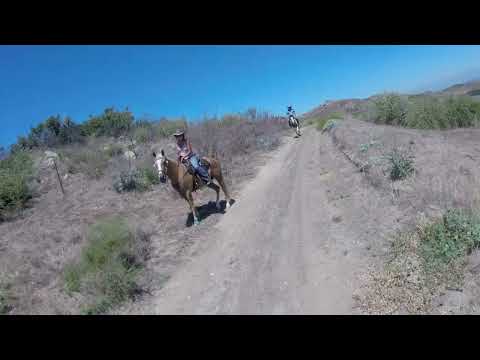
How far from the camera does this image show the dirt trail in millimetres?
4137

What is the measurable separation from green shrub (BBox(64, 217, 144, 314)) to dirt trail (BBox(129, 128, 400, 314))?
0.52 metres

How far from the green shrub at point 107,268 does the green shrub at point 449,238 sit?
4.93 metres

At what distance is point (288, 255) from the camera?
5.30 metres

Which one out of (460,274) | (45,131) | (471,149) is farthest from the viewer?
(45,131)

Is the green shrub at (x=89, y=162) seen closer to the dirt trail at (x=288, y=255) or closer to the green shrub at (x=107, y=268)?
the green shrub at (x=107, y=268)

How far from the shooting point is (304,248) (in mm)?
5438

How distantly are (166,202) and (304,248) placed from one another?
6138 mm

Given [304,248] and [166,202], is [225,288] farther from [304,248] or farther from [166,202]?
[166,202]

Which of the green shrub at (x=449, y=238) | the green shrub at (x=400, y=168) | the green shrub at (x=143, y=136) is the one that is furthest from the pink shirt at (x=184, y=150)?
the green shrub at (x=143, y=136)

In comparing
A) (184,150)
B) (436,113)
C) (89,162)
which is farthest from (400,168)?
(89,162)

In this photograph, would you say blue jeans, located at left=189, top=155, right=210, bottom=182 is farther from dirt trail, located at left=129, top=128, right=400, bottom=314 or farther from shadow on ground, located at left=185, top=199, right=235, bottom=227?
dirt trail, located at left=129, top=128, right=400, bottom=314

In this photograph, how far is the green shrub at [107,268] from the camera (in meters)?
4.75
